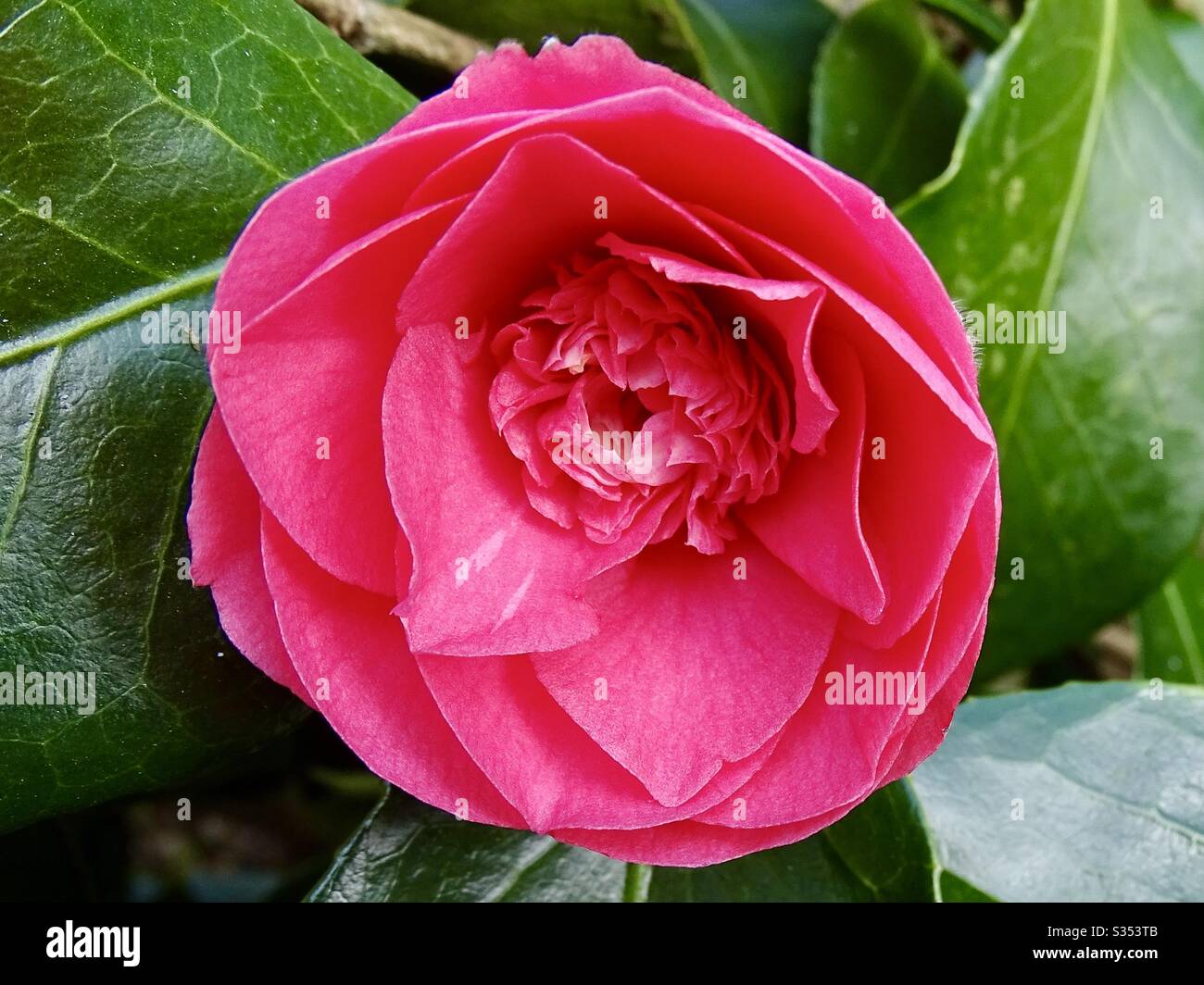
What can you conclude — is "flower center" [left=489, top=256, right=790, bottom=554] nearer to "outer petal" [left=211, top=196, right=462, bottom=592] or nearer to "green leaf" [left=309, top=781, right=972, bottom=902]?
"outer petal" [left=211, top=196, right=462, bottom=592]

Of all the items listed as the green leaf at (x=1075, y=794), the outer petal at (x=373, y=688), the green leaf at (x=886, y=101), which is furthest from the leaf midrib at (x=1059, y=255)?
the outer petal at (x=373, y=688)

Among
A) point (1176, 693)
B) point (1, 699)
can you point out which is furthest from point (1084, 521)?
point (1, 699)

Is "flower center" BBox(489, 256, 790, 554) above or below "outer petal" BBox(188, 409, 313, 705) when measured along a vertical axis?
above

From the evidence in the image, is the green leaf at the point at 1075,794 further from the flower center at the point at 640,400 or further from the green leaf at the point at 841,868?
the flower center at the point at 640,400

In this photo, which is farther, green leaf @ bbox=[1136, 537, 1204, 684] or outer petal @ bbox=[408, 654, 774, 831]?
green leaf @ bbox=[1136, 537, 1204, 684]

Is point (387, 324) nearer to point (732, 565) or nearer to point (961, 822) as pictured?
point (732, 565)

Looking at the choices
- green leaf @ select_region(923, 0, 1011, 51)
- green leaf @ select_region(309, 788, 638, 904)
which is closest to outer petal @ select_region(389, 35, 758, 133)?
green leaf @ select_region(309, 788, 638, 904)

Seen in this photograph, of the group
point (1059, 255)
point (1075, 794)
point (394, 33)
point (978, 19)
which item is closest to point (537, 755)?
point (1075, 794)
